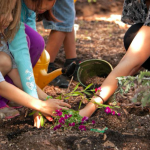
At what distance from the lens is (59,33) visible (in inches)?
112

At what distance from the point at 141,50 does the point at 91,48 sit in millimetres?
1711

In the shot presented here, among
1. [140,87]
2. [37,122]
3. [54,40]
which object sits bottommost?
[37,122]

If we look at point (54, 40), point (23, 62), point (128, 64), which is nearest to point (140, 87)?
point (128, 64)

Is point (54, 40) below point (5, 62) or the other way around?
below

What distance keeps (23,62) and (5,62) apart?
15cm

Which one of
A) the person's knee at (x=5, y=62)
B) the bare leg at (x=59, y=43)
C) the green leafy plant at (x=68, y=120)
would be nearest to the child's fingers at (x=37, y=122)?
the green leafy plant at (x=68, y=120)

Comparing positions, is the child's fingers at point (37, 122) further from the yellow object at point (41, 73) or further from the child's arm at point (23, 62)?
the yellow object at point (41, 73)

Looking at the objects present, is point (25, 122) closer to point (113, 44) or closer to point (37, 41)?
point (37, 41)

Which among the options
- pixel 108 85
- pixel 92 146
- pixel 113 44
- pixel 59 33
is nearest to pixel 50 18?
pixel 59 33

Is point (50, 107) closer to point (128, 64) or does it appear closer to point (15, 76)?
point (15, 76)

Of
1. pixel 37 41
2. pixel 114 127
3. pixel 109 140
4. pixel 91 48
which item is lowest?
pixel 91 48

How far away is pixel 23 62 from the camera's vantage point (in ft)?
6.29

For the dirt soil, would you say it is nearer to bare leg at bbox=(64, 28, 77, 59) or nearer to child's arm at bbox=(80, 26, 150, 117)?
child's arm at bbox=(80, 26, 150, 117)

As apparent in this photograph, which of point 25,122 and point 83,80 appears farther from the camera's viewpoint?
point 83,80
